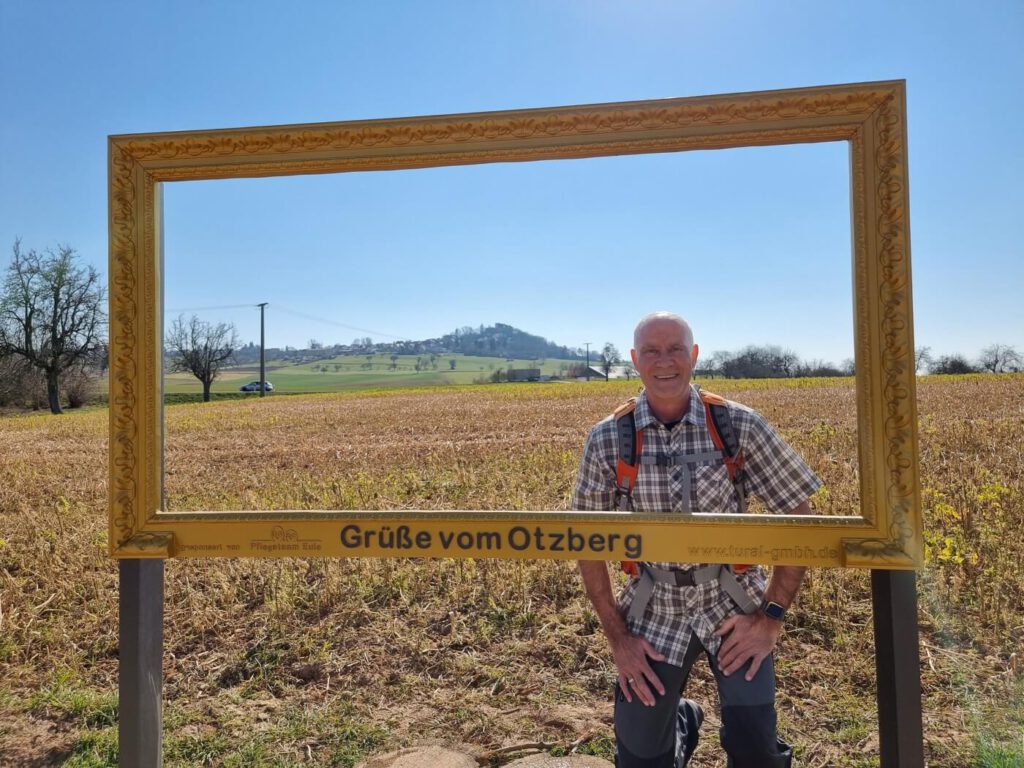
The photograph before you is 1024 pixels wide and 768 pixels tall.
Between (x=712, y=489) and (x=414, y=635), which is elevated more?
(x=712, y=489)

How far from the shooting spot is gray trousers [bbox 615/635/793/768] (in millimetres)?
2646

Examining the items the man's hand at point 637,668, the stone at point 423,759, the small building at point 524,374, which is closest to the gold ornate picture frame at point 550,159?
the man's hand at point 637,668

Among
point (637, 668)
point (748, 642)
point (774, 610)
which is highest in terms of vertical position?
point (774, 610)

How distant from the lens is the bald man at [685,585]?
269 centimetres

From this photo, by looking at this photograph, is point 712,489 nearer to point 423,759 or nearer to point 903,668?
point 903,668

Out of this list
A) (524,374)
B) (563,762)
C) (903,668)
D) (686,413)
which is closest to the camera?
(903,668)

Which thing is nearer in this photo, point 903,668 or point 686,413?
point 903,668

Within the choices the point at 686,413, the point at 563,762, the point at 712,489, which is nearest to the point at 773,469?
the point at 712,489

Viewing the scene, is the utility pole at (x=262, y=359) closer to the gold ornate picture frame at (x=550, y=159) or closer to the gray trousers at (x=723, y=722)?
the gold ornate picture frame at (x=550, y=159)

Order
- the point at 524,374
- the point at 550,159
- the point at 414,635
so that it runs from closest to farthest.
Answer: the point at 550,159 → the point at 524,374 → the point at 414,635

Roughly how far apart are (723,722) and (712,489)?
105 cm

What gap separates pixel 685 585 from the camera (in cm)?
278

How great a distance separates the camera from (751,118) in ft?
8.26

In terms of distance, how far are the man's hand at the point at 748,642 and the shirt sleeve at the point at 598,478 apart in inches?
29.9
